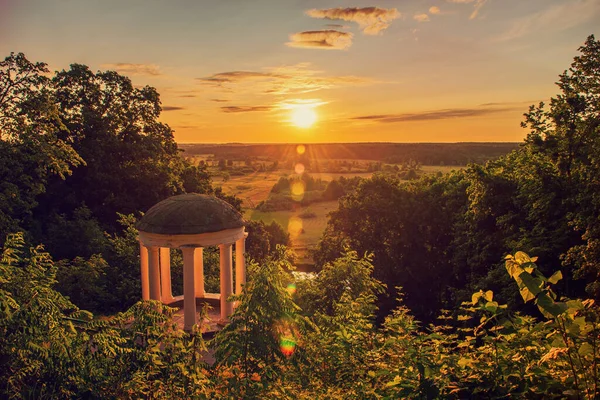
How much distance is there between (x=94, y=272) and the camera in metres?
22.1

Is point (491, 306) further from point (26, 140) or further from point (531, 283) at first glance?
point (26, 140)

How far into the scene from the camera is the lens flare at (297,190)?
101556 mm

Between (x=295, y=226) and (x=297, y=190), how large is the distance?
94.5 ft

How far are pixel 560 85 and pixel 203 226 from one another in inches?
720

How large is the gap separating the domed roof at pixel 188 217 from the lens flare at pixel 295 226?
5535cm

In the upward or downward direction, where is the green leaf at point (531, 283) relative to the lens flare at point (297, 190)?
upward

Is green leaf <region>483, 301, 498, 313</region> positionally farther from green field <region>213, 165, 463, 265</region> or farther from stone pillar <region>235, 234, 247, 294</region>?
green field <region>213, 165, 463, 265</region>

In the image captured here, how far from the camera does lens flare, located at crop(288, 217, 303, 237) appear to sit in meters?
75.4

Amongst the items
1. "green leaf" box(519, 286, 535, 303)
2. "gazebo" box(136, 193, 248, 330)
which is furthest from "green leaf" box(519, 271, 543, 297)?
"gazebo" box(136, 193, 248, 330)

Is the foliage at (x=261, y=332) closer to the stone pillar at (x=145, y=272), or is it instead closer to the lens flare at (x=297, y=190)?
the stone pillar at (x=145, y=272)

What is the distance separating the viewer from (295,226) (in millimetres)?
79812

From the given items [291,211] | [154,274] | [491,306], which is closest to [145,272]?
[154,274]

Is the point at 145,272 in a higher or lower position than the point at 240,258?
lower

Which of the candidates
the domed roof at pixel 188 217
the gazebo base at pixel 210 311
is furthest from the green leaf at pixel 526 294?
the gazebo base at pixel 210 311
